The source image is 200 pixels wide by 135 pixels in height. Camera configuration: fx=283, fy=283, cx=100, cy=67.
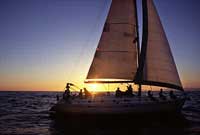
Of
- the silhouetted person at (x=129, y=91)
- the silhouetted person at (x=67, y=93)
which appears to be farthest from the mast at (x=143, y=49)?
the silhouetted person at (x=67, y=93)

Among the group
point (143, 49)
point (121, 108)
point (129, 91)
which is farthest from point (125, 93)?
point (143, 49)

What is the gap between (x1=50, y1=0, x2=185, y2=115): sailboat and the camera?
23.0 meters

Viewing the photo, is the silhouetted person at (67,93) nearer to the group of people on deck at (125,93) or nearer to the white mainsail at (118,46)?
the white mainsail at (118,46)

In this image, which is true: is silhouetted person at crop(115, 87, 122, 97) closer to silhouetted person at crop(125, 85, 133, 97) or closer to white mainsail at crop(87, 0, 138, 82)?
silhouetted person at crop(125, 85, 133, 97)

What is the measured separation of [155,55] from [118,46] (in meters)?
3.36

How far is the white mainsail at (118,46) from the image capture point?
24.6 metres

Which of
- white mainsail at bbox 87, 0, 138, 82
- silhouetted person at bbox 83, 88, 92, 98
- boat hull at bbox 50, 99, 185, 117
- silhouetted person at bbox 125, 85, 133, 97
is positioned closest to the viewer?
boat hull at bbox 50, 99, 185, 117

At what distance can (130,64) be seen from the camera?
24.6 metres

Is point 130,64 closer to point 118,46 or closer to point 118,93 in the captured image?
point 118,46

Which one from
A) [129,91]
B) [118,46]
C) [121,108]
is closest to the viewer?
[121,108]

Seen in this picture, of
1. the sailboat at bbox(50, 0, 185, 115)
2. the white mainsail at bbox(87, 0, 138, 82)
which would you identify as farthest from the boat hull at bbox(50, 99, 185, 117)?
the white mainsail at bbox(87, 0, 138, 82)

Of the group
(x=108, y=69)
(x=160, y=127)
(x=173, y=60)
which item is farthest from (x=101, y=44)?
(x=160, y=127)

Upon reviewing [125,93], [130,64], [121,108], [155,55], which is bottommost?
[121,108]

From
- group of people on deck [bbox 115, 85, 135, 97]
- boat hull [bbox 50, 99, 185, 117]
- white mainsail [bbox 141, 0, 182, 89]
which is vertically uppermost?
white mainsail [bbox 141, 0, 182, 89]
